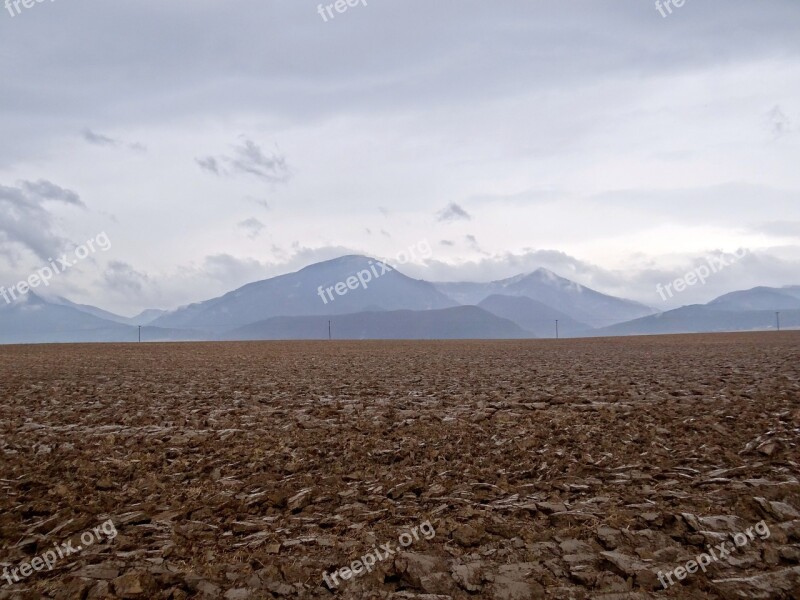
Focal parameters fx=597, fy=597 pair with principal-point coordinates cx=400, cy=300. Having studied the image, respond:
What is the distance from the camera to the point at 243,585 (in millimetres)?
5512

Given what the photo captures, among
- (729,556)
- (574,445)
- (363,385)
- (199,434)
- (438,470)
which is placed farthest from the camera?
(363,385)

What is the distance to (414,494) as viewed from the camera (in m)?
7.68

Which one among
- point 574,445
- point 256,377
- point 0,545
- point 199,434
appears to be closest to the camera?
point 0,545

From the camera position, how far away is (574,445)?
955 cm

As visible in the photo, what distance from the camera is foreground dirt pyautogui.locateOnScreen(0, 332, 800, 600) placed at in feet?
18.2

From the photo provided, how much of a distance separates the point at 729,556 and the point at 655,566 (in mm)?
802

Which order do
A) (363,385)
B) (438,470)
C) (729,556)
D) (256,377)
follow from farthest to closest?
(256,377) < (363,385) < (438,470) < (729,556)

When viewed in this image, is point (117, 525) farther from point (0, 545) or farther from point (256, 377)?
point (256, 377)

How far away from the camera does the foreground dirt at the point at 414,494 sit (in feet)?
18.2

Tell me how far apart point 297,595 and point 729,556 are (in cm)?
414

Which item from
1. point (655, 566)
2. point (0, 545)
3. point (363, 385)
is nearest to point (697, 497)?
point (655, 566)

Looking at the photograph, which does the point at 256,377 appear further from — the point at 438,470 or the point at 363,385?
the point at 438,470

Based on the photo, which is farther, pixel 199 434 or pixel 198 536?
pixel 199 434

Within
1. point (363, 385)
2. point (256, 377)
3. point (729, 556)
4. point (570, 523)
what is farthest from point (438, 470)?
point (256, 377)
